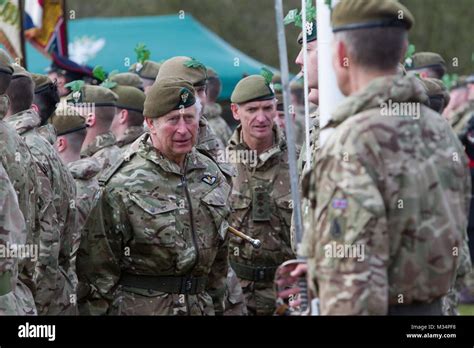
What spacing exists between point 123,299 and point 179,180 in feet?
2.57

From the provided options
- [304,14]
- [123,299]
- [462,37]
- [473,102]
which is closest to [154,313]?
[123,299]

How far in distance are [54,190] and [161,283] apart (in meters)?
1.25

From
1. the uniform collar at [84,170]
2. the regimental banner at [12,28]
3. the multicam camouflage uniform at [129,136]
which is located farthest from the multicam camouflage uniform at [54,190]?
the multicam camouflage uniform at [129,136]

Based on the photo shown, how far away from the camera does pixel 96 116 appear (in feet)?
35.9

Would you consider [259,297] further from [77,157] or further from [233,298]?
[77,157]

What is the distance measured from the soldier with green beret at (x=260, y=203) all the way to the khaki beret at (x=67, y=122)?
133 cm

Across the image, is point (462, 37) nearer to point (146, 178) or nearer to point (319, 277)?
point (146, 178)

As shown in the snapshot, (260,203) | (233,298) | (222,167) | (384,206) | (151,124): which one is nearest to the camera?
(384,206)

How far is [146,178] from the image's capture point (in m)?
7.98

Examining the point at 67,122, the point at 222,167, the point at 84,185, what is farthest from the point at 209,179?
the point at 67,122

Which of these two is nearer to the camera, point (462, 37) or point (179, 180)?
point (179, 180)

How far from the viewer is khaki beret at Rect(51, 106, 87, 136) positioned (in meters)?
10.1

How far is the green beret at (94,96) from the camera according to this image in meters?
10.9
